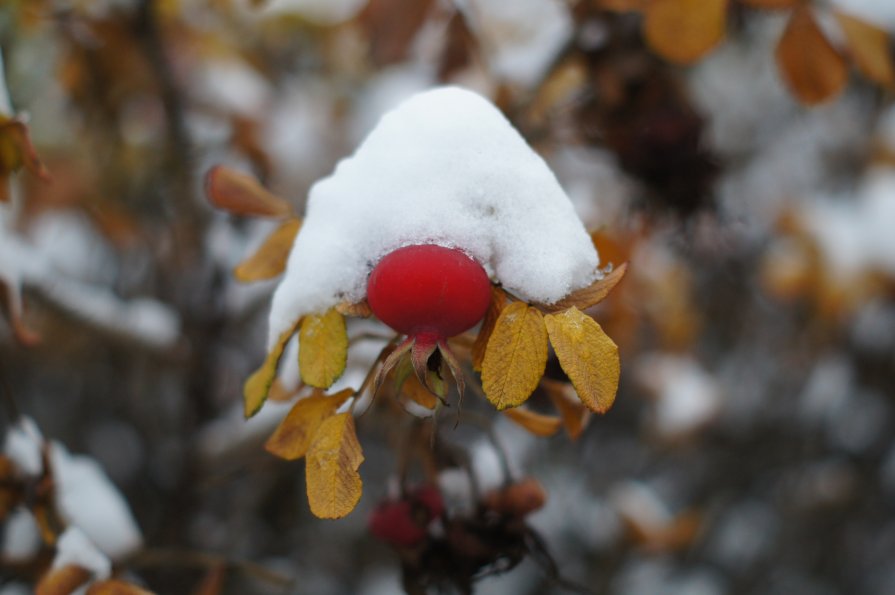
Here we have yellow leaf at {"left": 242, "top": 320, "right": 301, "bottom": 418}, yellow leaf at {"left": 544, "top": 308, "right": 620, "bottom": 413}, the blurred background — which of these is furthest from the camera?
the blurred background

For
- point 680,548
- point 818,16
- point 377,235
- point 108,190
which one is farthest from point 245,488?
point 818,16

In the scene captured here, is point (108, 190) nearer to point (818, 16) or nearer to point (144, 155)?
point (144, 155)

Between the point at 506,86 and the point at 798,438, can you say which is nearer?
the point at 506,86

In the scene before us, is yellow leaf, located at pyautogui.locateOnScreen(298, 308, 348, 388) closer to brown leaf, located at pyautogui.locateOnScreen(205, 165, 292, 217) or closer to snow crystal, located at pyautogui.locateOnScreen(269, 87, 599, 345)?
snow crystal, located at pyautogui.locateOnScreen(269, 87, 599, 345)

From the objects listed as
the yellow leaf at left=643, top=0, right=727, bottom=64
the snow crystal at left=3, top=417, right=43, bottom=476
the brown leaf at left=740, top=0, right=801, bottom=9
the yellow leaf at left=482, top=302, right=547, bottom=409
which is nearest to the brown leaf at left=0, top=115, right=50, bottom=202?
the snow crystal at left=3, top=417, right=43, bottom=476

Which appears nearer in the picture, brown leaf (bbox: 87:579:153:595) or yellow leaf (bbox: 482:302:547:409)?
yellow leaf (bbox: 482:302:547:409)

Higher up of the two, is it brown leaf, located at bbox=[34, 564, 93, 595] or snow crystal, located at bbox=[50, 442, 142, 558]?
brown leaf, located at bbox=[34, 564, 93, 595]

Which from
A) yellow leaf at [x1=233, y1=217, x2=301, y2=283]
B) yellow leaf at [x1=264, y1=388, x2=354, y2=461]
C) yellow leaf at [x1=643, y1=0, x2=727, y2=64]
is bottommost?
yellow leaf at [x1=264, y1=388, x2=354, y2=461]
